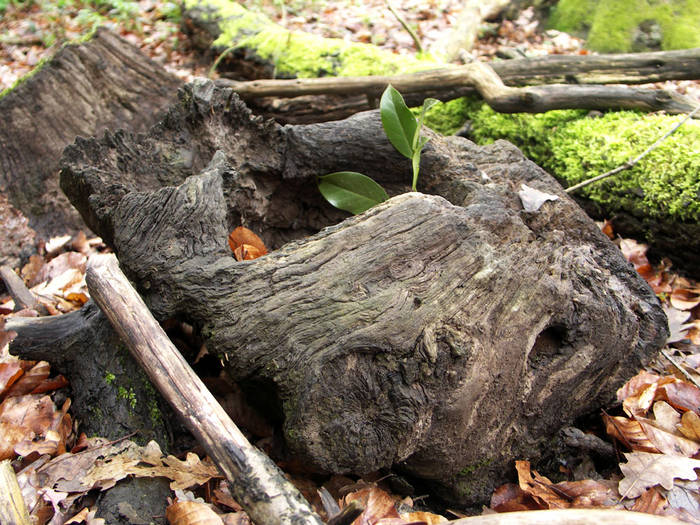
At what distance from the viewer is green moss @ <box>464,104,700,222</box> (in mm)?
3289

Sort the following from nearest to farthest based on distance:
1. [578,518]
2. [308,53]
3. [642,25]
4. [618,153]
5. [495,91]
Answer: [578,518], [618,153], [495,91], [308,53], [642,25]

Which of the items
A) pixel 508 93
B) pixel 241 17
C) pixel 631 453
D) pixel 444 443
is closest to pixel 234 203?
pixel 444 443

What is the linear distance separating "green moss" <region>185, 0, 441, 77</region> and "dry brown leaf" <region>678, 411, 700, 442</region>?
350cm

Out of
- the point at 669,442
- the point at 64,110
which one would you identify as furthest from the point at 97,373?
the point at 64,110

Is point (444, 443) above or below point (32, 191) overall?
below

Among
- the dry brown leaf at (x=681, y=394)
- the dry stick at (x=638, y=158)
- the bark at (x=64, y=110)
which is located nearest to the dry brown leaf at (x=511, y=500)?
the dry brown leaf at (x=681, y=394)

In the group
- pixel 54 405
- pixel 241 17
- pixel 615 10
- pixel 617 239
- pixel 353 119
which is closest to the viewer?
pixel 54 405

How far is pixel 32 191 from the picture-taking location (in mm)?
3926

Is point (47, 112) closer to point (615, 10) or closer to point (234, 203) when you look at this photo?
point (234, 203)

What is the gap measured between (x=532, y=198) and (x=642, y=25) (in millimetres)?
5171

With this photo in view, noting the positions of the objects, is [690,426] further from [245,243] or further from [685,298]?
[245,243]

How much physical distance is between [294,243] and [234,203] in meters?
0.64

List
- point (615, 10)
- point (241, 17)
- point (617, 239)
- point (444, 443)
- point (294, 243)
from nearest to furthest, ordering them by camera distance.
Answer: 1. point (444, 443)
2. point (294, 243)
3. point (617, 239)
4. point (241, 17)
5. point (615, 10)

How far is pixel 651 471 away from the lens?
211cm
